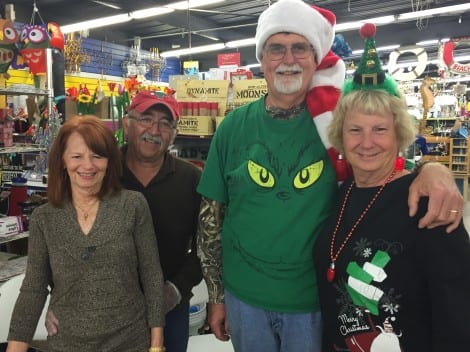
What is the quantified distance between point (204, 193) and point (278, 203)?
1.05 ft

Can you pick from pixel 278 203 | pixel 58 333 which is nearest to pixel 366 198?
pixel 278 203

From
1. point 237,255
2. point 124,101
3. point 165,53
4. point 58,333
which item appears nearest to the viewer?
point 58,333

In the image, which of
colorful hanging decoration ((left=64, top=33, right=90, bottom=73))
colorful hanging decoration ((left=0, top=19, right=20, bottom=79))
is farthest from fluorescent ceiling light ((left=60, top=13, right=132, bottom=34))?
colorful hanging decoration ((left=0, top=19, right=20, bottom=79))

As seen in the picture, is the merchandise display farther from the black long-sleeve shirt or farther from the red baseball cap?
the black long-sleeve shirt

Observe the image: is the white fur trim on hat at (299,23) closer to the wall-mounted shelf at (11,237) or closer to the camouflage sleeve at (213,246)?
the camouflage sleeve at (213,246)

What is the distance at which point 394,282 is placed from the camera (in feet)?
3.83

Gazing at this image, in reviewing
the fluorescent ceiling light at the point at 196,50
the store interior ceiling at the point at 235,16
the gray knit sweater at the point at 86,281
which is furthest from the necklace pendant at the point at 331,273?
the fluorescent ceiling light at the point at 196,50

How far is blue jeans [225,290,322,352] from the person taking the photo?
1.43m

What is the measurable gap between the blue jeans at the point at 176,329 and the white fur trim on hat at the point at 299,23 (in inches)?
47.3

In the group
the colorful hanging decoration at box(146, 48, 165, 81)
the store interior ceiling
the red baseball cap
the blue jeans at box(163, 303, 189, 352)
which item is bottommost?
the blue jeans at box(163, 303, 189, 352)

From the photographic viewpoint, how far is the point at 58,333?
4.67ft

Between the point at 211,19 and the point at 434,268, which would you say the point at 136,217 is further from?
the point at 211,19

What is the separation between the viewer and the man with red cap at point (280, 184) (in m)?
1.42

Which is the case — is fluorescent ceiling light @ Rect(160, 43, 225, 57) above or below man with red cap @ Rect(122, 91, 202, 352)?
above
